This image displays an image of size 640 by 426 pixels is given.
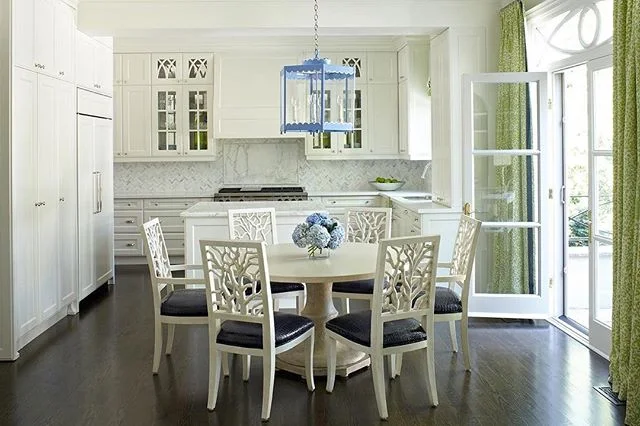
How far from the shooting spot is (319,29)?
5.52m

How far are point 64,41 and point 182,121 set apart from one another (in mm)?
2824

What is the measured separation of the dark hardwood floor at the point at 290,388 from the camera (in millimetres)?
3254

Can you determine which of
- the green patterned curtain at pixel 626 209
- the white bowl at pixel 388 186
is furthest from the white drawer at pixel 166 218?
the green patterned curtain at pixel 626 209

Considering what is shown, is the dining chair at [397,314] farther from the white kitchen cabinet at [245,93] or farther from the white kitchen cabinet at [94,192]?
the white kitchen cabinet at [245,93]

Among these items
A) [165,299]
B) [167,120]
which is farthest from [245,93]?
[165,299]

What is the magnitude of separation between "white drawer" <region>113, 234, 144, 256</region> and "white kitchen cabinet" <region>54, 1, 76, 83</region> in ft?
9.28

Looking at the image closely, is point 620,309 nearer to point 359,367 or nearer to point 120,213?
point 359,367

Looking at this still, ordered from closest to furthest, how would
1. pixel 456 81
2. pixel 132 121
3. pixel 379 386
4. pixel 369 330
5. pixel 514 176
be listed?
pixel 379 386 < pixel 369 330 < pixel 514 176 < pixel 456 81 < pixel 132 121

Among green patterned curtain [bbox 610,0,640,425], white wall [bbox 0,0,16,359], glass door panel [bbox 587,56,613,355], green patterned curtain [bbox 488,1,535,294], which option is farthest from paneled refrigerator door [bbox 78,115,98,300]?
green patterned curtain [bbox 610,0,640,425]

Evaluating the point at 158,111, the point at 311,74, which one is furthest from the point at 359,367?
the point at 158,111

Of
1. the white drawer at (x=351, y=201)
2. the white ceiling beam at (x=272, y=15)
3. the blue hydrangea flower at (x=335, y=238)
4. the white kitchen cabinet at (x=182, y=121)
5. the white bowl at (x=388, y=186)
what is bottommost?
the blue hydrangea flower at (x=335, y=238)

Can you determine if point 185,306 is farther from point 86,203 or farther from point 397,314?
point 86,203

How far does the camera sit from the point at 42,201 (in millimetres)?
4809

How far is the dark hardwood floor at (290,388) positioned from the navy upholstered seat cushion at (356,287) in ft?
1.82
